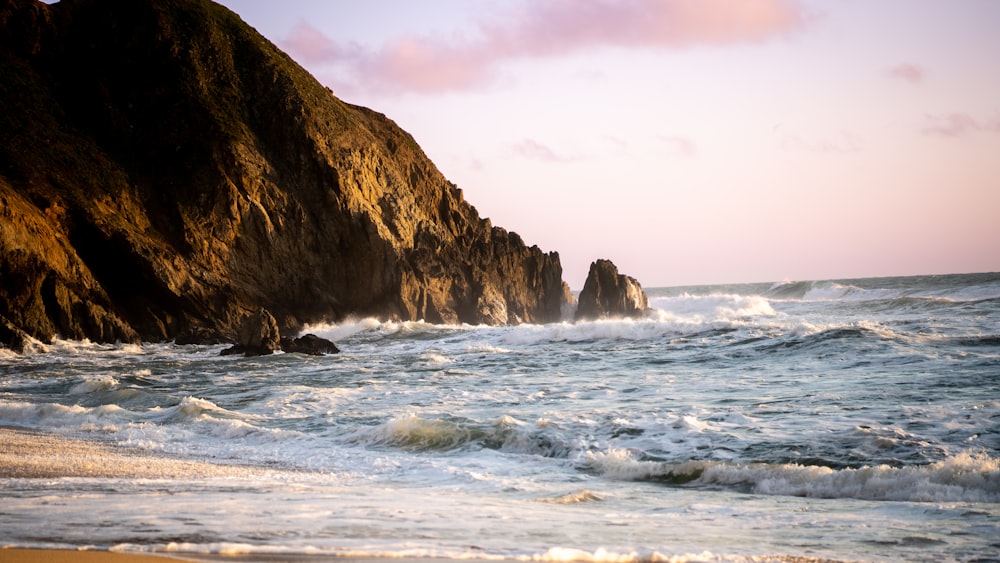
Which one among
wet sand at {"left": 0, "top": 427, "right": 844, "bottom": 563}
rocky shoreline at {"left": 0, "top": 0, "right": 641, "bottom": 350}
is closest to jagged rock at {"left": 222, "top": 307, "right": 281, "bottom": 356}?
rocky shoreline at {"left": 0, "top": 0, "right": 641, "bottom": 350}

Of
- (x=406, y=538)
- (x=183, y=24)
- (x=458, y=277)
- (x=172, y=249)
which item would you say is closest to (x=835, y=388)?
(x=406, y=538)

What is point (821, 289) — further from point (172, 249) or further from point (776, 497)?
point (776, 497)

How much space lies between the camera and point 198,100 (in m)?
38.6

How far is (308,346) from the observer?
27.5 metres

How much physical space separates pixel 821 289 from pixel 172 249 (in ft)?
214

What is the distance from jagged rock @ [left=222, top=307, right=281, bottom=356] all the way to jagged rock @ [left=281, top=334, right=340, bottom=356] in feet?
1.30

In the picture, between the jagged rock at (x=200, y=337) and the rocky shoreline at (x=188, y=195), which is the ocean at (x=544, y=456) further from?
the jagged rock at (x=200, y=337)

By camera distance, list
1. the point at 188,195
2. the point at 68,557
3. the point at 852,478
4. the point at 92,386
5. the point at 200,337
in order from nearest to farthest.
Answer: the point at 68,557 → the point at 852,478 → the point at 92,386 → the point at 200,337 → the point at 188,195

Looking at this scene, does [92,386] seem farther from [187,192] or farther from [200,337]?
[187,192]

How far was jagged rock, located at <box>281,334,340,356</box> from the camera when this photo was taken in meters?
A: 27.4

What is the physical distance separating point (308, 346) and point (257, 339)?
1.71 metres

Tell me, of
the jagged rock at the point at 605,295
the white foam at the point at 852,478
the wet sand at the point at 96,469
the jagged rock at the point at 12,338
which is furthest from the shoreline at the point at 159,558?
the jagged rock at the point at 605,295

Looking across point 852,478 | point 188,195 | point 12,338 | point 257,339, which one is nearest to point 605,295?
point 188,195

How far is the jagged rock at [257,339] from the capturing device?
26.6m
